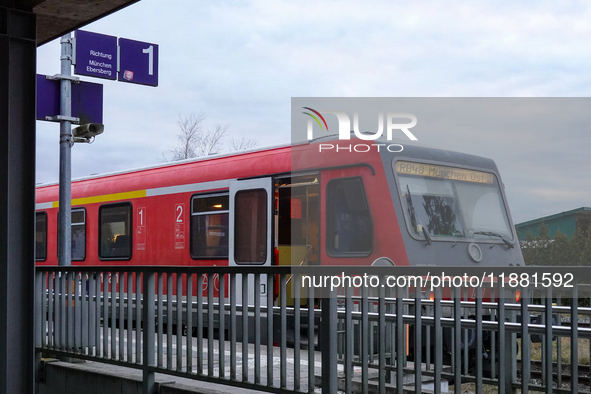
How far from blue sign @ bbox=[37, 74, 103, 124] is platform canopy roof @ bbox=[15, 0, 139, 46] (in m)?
2.90

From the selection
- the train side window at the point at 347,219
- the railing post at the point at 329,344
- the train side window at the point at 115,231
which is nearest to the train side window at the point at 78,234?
the train side window at the point at 115,231

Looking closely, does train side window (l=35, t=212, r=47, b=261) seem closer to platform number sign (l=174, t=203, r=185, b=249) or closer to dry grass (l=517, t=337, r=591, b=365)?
platform number sign (l=174, t=203, r=185, b=249)

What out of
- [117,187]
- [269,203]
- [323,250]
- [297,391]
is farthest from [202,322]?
[117,187]

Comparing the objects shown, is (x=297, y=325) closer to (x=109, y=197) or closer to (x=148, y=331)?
(x=148, y=331)

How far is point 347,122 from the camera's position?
9594 millimetres

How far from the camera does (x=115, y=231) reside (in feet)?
40.4

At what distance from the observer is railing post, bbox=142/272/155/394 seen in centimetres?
549

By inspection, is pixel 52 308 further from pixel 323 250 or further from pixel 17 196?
pixel 323 250

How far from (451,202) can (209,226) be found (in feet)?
11.7

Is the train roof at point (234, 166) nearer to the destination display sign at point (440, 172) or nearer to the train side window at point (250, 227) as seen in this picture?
the destination display sign at point (440, 172)

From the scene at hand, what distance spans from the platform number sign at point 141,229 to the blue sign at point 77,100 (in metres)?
2.63

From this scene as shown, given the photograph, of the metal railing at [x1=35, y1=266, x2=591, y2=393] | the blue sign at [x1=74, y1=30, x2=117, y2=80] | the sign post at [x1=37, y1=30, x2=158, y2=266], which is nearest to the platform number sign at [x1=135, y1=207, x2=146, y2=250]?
the sign post at [x1=37, y1=30, x2=158, y2=266]

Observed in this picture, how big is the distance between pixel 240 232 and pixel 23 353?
17.6ft

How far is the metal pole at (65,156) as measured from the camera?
8844 millimetres
